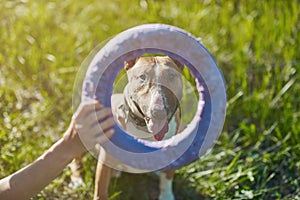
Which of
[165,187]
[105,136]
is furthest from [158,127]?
[165,187]

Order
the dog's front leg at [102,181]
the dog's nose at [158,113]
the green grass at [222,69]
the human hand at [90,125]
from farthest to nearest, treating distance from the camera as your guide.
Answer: the green grass at [222,69], the dog's front leg at [102,181], the dog's nose at [158,113], the human hand at [90,125]

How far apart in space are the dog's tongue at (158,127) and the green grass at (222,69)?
532 millimetres

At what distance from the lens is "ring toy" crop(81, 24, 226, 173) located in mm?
2670

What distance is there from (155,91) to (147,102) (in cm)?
6

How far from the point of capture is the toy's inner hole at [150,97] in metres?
2.57

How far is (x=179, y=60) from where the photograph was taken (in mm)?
2723

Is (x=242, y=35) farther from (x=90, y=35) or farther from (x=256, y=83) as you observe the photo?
(x=90, y=35)

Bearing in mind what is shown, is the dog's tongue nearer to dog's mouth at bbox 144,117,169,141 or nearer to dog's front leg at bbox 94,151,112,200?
dog's mouth at bbox 144,117,169,141

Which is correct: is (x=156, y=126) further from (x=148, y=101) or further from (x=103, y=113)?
(x=103, y=113)

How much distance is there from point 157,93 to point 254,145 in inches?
41.8

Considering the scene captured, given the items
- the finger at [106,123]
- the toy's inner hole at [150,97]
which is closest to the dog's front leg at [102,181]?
the toy's inner hole at [150,97]

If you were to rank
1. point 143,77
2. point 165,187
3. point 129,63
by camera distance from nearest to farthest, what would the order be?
point 143,77 < point 129,63 < point 165,187

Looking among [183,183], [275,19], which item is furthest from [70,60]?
[275,19]

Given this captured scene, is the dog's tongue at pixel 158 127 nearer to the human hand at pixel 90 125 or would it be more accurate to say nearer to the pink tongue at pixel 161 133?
the pink tongue at pixel 161 133
